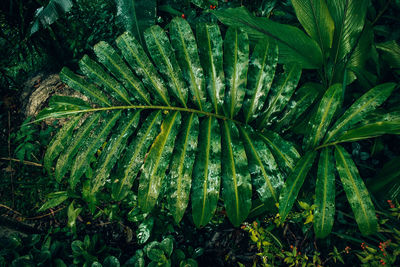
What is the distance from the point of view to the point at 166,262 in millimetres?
1314

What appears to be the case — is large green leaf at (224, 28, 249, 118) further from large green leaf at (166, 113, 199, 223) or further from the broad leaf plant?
large green leaf at (166, 113, 199, 223)

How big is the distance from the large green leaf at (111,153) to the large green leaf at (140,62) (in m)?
0.17

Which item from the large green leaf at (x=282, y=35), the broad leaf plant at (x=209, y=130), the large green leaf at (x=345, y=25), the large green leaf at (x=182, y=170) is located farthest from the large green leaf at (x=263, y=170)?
the large green leaf at (x=345, y=25)

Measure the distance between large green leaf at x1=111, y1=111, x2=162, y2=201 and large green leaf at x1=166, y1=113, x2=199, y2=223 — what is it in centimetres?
13

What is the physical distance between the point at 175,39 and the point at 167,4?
1206 mm

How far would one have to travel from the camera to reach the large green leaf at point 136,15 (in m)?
1.58

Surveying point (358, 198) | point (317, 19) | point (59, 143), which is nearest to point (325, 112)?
point (358, 198)

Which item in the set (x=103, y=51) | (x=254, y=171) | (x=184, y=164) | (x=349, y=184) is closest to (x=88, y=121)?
(x=103, y=51)

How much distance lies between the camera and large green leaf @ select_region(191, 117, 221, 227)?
896 mm

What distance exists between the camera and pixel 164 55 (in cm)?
106

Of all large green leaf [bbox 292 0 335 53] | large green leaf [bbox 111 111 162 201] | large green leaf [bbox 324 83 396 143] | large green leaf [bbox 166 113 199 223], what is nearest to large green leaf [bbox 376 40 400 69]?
large green leaf [bbox 292 0 335 53]

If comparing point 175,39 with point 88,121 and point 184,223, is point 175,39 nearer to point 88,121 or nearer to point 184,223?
point 88,121

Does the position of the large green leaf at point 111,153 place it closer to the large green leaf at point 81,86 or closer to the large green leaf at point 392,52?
the large green leaf at point 81,86

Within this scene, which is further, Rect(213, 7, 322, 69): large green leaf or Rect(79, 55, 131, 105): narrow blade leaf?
Rect(213, 7, 322, 69): large green leaf
